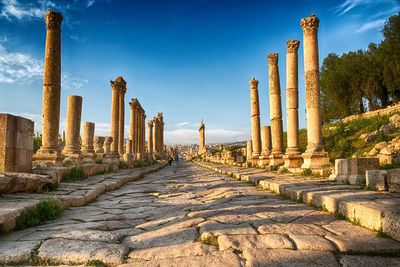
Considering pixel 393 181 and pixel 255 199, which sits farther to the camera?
pixel 255 199

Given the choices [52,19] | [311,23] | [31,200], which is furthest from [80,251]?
[311,23]

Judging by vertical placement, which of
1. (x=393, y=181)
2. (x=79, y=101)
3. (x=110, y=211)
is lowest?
(x=110, y=211)

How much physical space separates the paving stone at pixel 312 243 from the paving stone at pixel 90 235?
1962 mm

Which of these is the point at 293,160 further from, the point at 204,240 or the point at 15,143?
the point at 15,143

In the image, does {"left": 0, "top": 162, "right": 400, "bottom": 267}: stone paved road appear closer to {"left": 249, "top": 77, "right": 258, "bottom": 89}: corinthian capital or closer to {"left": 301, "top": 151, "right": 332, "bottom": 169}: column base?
{"left": 301, "top": 151, "right": 332, "bottom": 169}: column base

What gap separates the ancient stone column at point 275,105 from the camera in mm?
14469

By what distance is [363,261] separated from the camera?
2373 mm

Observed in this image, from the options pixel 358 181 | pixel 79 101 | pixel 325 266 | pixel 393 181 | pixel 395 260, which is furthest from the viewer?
pixel 79 101

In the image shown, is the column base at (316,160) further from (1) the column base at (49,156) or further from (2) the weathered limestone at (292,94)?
(1) the column base at (49,156)

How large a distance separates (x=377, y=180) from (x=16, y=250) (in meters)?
5.54

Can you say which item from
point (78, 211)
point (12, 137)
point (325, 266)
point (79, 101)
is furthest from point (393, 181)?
point (79, 101)

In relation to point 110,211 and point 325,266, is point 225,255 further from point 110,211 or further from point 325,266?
point 110,211

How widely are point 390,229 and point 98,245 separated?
3079 mm

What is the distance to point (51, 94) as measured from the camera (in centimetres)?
976
